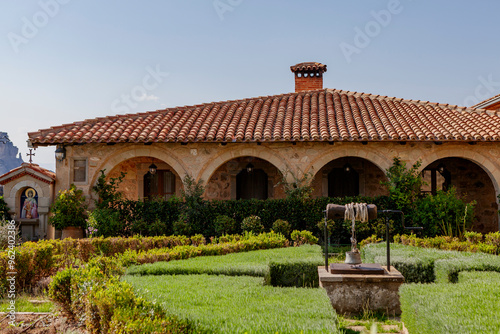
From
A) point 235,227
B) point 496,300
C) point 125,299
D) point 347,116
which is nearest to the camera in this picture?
point 125,299

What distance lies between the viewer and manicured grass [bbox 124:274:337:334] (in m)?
3.85

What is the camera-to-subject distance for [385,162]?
13.1 meters

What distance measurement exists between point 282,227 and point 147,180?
246 inches

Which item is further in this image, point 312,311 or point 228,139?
point 228,139

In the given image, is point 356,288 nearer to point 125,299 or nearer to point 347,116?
point 125,299

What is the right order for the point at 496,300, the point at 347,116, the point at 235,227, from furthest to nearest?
the point at 347,116 < the point at 235,227 < the point at 496,300

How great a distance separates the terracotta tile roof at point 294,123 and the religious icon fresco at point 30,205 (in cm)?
157

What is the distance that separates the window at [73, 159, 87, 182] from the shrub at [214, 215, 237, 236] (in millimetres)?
4326

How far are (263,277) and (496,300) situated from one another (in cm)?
287

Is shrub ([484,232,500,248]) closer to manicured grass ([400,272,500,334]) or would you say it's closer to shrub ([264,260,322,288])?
manicured grass ([400,272,500,334])

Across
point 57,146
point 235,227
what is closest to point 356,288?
point 235,227

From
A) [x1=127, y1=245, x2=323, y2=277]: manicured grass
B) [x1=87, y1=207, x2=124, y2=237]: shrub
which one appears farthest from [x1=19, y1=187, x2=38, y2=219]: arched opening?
[x1=127, y1=245, x2=323, y2=277]: manicured grass

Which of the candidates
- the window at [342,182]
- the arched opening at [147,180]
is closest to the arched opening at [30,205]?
the arched opening at [147,180]

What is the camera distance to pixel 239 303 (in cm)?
465
